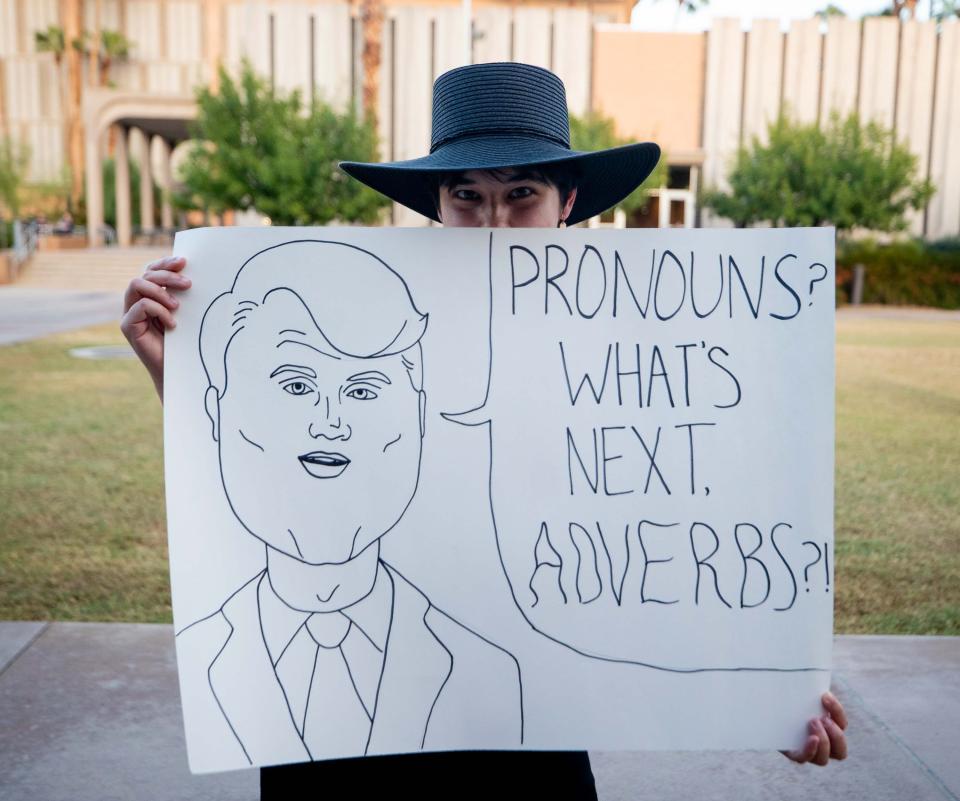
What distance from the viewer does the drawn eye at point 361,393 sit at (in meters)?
1.60

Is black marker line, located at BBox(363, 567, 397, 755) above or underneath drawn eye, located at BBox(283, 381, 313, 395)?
underneath

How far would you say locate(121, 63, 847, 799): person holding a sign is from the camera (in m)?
1.60

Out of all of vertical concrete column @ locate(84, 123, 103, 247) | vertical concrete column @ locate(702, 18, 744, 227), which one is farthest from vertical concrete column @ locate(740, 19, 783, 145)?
vertical concrete column @ locate(84, 123, 103, 247)

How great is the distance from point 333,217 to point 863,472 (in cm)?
2123

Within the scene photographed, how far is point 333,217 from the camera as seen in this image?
25594 millimetres

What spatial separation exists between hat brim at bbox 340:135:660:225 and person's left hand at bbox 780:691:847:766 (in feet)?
3.41

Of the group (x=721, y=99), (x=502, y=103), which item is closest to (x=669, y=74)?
(x=721, y=99)

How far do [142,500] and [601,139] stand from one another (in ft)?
78.1

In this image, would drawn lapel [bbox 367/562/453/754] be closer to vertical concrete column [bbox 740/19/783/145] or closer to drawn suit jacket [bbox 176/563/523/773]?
drawn suit jacket [bbox 176/563/523/773]

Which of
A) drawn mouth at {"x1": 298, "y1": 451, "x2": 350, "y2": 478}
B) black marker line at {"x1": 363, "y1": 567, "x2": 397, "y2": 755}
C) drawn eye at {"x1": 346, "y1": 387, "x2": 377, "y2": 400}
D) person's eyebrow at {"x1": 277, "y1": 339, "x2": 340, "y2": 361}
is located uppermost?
person's eyebrow at {"x1": 277, "y1": 339, "x2": 340, "y2": 361}

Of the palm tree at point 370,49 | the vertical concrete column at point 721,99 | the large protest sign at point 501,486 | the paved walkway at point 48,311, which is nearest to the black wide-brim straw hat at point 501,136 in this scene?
the large protest sign at point 501,486

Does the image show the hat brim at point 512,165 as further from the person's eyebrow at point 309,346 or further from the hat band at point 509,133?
the person's eyebrow at point 309,346

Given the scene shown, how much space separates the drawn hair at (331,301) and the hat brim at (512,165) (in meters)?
0.18

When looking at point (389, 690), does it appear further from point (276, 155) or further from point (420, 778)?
point (276, 155)
